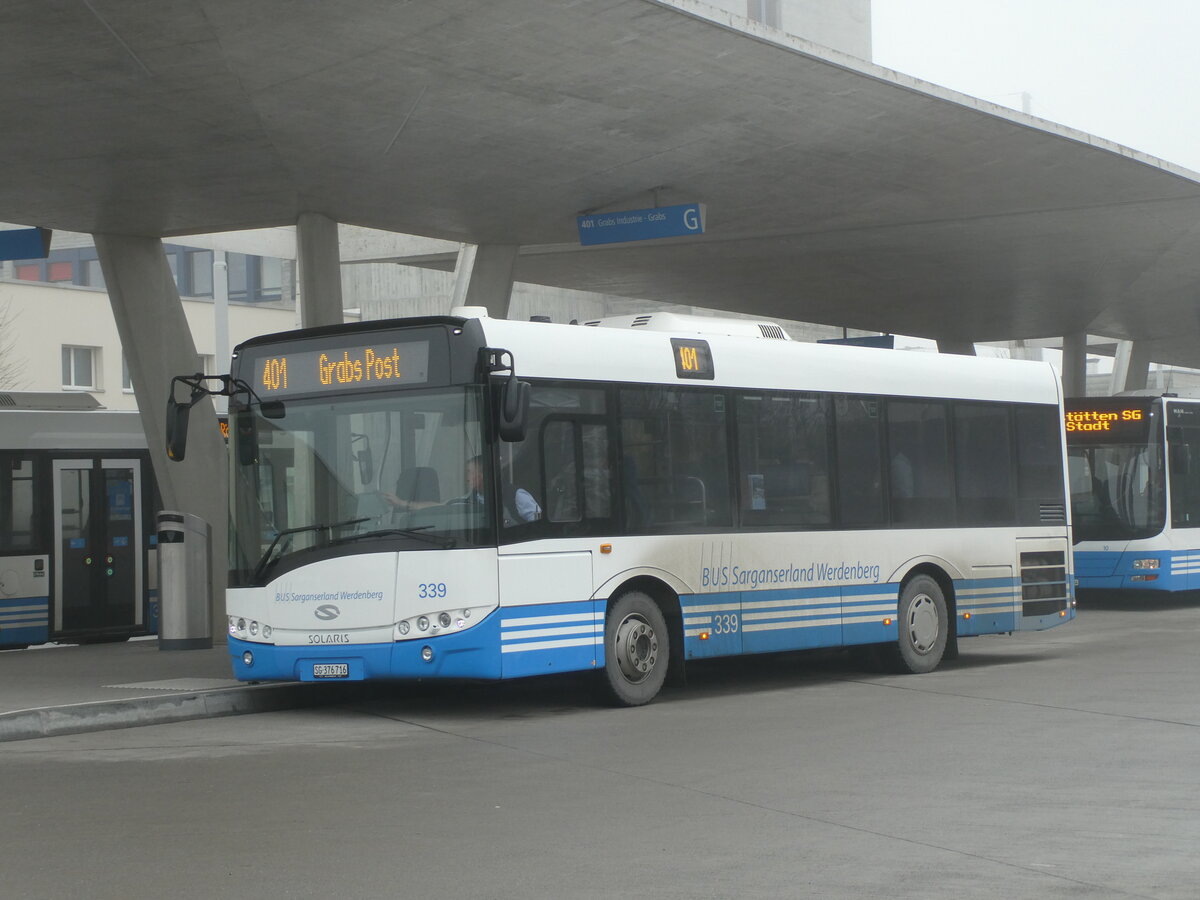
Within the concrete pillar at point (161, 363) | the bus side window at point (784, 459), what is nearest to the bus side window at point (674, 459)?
the bus side window at point (784, 459)

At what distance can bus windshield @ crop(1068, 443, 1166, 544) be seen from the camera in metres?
23.9

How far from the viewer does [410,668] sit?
37.2 feet

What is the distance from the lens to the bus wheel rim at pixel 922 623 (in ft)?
48.6

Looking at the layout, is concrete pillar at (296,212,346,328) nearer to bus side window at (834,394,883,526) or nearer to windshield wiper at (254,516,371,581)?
bus side window at (834,394,883,526)

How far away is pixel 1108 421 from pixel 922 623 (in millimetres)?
10695

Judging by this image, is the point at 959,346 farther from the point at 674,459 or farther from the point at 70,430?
the point at 674,459

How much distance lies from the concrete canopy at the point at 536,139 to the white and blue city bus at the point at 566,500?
2.52 metres

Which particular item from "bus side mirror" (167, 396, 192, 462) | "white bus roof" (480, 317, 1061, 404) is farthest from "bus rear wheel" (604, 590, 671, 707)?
Result: "bus side mirror" (167, 396, 192, 462)

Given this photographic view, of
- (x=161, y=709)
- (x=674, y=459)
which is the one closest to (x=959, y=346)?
(x=674, y=459)

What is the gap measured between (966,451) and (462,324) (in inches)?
230

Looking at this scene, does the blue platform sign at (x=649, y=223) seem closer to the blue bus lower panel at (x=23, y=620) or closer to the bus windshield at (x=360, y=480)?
the blue bus lower panel at (x=23, y=620)

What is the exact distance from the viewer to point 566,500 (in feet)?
39.0

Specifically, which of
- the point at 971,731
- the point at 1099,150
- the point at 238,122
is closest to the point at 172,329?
the point at 238,122

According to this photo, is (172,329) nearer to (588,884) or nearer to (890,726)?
(890,726)
